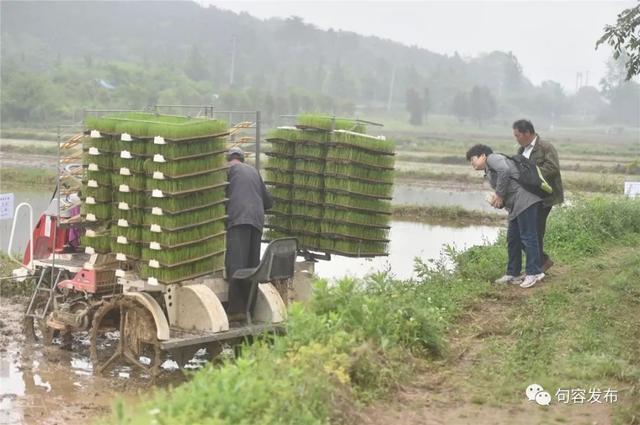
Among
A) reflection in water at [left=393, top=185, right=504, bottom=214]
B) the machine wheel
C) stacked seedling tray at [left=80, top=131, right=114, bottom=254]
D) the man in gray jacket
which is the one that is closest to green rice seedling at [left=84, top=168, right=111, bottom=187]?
stacked seedling tray at [left=80, top=131, right=114, bottom=254]

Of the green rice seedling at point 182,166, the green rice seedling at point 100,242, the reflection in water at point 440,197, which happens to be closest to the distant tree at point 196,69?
the reflection in water at point 440,197

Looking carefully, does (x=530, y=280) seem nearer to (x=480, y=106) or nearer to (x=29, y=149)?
(x=29, y=149)

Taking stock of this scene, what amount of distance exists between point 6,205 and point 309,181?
4.36 metres

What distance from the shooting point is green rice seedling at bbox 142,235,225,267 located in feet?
26.8

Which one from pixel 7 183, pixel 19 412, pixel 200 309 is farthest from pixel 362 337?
pixel 7 183

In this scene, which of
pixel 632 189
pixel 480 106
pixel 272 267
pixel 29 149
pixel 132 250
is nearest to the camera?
pixel 132 250

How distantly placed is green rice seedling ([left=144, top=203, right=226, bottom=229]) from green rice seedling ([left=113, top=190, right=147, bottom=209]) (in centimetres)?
13

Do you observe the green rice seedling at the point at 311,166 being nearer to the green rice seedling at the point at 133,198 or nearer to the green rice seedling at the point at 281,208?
the green rice seedling at the point at 281,208

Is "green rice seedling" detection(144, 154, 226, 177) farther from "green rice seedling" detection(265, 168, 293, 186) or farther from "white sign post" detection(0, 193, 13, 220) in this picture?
"white sign post" detection(0, 193, 13, 220)

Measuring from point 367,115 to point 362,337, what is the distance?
83.3 m

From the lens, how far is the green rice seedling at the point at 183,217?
8.12 metres

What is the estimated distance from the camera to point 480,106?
304 ft

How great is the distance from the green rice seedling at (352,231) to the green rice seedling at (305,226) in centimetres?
10

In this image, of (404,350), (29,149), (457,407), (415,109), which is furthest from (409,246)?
(415,109)
